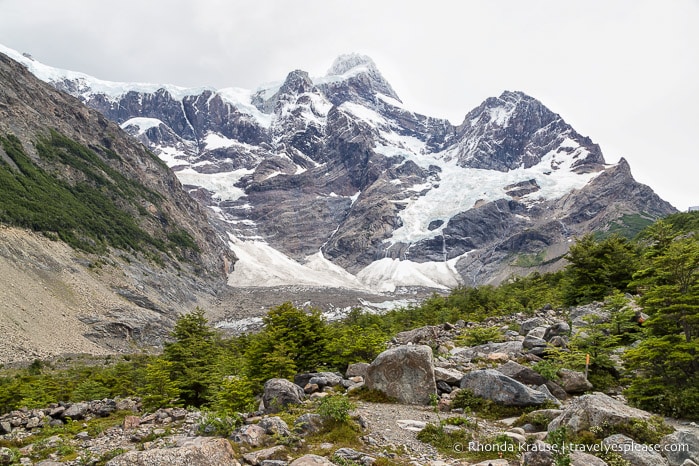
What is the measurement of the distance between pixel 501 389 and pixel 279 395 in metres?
6.67

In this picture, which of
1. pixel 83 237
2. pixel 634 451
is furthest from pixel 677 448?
pixel 83 237

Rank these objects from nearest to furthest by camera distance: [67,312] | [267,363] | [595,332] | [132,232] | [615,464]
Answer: [615,464] → [595,332] → [267,363] → [67,312] → [132,232]

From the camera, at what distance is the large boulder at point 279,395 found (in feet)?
40.0

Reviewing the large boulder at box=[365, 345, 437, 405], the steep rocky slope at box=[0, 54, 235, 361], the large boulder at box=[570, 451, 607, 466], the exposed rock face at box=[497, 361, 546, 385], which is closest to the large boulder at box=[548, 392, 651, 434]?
the large boulder at box=[570, 451, 607, 466]

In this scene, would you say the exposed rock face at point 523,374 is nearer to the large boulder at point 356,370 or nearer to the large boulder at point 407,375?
the large boulder at point 407,375

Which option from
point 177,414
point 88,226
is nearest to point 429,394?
point 177,414

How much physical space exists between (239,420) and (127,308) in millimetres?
93829

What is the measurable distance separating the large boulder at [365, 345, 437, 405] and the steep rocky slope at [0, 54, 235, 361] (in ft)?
187

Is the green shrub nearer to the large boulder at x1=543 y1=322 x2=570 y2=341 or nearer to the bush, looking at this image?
the bush

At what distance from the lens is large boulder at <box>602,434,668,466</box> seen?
6.85 m

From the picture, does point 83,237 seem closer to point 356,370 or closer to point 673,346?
point 356,370

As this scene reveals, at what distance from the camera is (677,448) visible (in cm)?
691

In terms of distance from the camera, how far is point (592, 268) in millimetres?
Answer: 24766

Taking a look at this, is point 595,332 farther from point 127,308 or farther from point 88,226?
point 88,226
